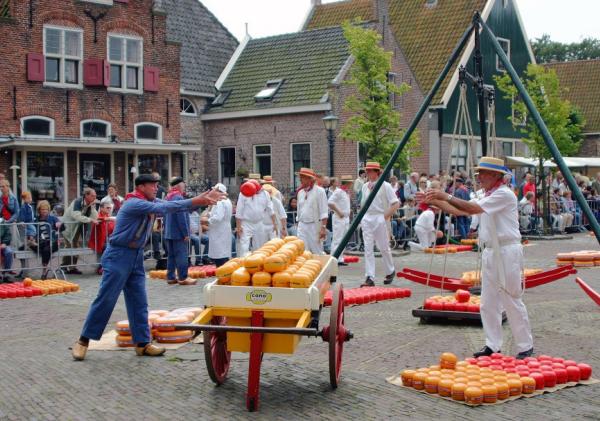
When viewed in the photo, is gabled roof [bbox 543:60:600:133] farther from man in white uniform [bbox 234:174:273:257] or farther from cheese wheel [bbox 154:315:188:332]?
cheese wheel [bbox 154:315:188:332]

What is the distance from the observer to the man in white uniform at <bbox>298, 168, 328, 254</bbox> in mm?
15711

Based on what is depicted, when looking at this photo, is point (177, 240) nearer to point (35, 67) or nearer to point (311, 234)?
point (311, 234)

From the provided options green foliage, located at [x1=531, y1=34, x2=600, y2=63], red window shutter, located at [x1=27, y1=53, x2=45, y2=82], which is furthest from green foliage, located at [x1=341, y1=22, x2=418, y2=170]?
green foliage, located at [x1=531, y1=34, x2=600, y2=63]

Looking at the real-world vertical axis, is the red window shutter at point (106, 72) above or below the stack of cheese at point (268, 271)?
above

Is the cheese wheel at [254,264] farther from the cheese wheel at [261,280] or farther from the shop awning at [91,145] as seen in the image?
the shop awning at [91,145]

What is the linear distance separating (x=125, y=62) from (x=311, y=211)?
15218mm

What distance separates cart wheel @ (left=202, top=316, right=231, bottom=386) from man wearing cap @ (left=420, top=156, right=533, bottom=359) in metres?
2.38

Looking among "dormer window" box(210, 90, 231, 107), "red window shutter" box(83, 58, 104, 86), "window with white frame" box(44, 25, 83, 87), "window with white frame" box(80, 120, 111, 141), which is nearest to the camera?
"window with white frame" box(44, 25, 83, 87)

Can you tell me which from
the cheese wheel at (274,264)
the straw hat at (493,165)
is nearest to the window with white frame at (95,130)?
the straw hat at (493,165)

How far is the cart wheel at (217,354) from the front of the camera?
6.97 meters

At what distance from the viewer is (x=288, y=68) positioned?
1375 inches

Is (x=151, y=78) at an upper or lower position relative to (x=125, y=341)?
upper

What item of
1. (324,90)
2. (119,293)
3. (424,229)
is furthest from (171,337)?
(324,90)

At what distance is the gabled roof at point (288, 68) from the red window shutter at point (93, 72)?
7720mm
